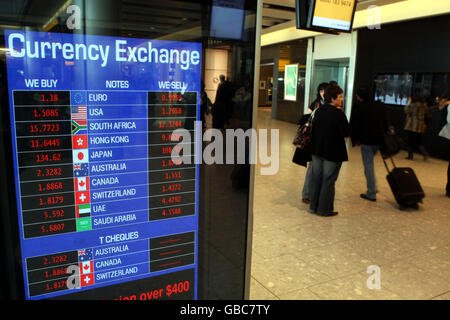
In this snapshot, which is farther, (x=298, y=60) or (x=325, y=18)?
(x=298, y=60)

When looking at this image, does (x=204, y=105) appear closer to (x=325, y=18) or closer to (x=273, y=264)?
(x=273, y=264)

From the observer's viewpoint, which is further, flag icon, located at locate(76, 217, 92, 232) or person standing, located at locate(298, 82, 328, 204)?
person standing, located at locate(298, 82, 328, 204)

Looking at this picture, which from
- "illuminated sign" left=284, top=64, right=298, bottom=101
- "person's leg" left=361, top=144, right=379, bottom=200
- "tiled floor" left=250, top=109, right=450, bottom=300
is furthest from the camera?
"illuminated sign" left=284, top=64, right=298, bottom=101

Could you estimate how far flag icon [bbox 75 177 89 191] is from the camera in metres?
1.82

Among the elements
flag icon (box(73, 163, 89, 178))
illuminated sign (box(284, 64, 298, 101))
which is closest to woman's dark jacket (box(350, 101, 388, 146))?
flag icon (box(73, 163, 89, 178))

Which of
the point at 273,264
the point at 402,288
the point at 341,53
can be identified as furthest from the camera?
the point at 341,53

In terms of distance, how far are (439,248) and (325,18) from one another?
321 centimetres

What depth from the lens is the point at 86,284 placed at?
6.30ft

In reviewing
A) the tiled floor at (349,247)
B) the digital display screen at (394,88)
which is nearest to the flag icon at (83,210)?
the tiled floor at (349,247)

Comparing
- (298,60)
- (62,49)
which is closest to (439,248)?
(62,49)

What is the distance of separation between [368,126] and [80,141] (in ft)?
15.3

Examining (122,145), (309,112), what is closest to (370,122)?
(309,112)

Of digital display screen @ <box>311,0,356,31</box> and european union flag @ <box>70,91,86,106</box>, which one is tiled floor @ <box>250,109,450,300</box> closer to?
european union flag @ <box>70,91,86,106</box>

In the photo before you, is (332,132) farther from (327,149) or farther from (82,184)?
(82,184)
